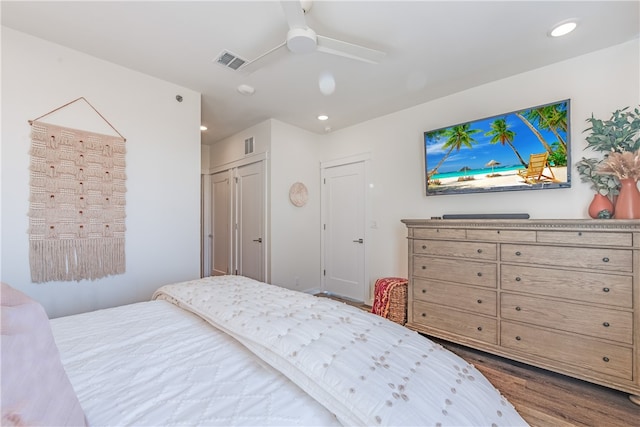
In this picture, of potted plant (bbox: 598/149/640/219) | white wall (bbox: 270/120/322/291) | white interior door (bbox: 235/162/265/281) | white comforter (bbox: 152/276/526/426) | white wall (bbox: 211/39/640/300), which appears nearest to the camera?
white comforter (bbox: 152/276/526/426)

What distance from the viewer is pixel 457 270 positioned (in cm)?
246

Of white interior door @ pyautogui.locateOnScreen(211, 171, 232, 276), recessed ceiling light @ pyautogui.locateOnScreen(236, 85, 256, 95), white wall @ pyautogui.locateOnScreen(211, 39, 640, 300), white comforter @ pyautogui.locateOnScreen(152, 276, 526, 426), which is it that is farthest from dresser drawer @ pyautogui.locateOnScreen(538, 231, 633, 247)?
white interior door @ pyautogui.locateOnScreen(211, 171, 232, 276)

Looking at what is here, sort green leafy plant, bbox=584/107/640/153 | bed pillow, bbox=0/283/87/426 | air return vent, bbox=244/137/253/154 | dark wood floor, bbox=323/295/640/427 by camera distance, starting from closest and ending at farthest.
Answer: bed pillow, bbox=0/283/87/426 → dark wood floor, bbox=323/295/640/427 → green leafy plant, bbox=584/107/640/153 → air return vent, bbox=244/137/253/154

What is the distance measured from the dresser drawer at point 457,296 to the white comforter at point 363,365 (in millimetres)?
1591

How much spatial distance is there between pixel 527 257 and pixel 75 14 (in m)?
3.77

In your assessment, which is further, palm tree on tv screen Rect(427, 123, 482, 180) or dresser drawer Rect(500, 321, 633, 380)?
palm tree on tv screen Rect(427, 123, 482, 180)

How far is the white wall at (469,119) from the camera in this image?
7.23 ft

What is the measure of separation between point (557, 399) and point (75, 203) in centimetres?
384

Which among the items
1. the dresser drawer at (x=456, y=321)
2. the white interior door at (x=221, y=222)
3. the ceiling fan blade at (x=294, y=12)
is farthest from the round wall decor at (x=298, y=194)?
the ceiling fan blade at (x=294, y=12)

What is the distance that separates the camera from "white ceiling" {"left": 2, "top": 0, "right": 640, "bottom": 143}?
1.80 metres

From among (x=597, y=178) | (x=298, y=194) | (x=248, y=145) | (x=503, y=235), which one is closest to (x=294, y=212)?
(x=298, y=194)

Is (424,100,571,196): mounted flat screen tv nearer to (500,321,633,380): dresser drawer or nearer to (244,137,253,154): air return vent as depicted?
(500,321,633,380): dresser drawer

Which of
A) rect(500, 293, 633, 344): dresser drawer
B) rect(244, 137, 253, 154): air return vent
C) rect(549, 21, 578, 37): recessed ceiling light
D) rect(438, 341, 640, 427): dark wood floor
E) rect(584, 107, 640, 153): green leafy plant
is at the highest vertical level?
rect(549, 21, 578, 37): recessed ceiling light

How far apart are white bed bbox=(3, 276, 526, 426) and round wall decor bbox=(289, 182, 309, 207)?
8.81ft
